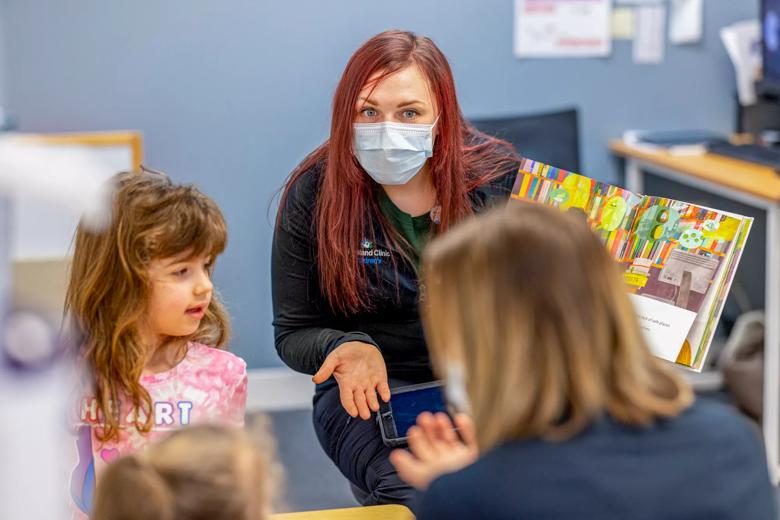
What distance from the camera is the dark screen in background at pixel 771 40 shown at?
10.2 ft

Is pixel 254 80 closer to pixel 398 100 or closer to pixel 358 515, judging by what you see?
pixel 398 100

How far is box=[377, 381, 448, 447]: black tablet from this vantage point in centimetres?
173

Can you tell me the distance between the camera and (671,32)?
3.38m

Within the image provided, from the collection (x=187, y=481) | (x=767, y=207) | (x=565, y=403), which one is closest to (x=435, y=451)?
(x=565, y=403)

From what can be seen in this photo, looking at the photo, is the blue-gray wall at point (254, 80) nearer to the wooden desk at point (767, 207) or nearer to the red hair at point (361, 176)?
the wooden desk at point (767, 207)

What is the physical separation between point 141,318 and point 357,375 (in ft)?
1.21

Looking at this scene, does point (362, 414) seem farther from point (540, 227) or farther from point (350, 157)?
point (540, 227)

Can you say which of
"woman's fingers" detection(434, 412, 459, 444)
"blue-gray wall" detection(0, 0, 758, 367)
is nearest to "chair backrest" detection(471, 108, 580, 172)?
"blue-gray wall" detection(0, 0, 758, 367)

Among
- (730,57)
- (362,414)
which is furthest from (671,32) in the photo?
(362,414)

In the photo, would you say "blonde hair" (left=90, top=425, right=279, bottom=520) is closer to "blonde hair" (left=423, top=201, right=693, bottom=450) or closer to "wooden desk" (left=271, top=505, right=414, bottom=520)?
"blonde hair" (left=423, top=201, right=693, bottom=450)

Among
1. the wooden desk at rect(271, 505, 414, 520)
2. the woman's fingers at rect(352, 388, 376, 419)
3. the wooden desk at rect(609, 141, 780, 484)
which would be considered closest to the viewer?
the wooden desk at rect(271, 505, 414, 520)

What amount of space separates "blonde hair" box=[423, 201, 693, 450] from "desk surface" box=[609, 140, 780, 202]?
1.64 metres

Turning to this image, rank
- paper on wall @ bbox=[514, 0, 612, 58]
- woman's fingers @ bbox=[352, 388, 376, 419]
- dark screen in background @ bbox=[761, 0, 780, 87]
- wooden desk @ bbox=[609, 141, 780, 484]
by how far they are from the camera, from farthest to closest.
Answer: paper on wall @ bbox=[514, 0, 612, 58] → dark screen in background @ bbox=[761, 0, 780, 87] → wooden desk @ bbox=[609, 141, 780, 484] → woman's fingers @ bbox=[352, 388, 376, 419]

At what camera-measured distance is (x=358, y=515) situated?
135 centimetres
